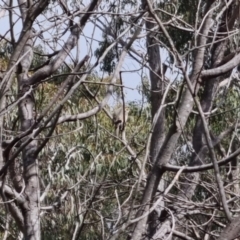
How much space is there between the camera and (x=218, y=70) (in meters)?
3.03

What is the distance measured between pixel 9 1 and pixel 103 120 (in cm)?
454

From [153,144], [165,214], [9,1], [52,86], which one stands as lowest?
[165,214]

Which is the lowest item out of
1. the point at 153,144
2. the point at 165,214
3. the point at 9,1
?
the point at 165,214

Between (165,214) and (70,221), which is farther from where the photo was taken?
(70,221)

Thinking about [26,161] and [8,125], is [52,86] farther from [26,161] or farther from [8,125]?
A: [26,161]

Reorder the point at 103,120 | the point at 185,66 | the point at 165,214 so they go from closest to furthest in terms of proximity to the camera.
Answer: the point at 185,66 < the point at 165,214 < the point at 103,120

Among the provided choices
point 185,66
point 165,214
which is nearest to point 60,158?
point 165,214

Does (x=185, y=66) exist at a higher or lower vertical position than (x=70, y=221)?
higher

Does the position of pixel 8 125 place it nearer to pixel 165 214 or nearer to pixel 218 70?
pixel 165 214

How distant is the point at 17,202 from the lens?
2686mm

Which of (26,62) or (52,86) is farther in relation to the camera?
(52,86)

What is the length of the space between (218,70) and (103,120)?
4.20 m

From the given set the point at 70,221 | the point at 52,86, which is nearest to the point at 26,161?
the point at 70,221

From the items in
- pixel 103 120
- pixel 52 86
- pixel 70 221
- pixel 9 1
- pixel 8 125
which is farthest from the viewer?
pixel 103 120
